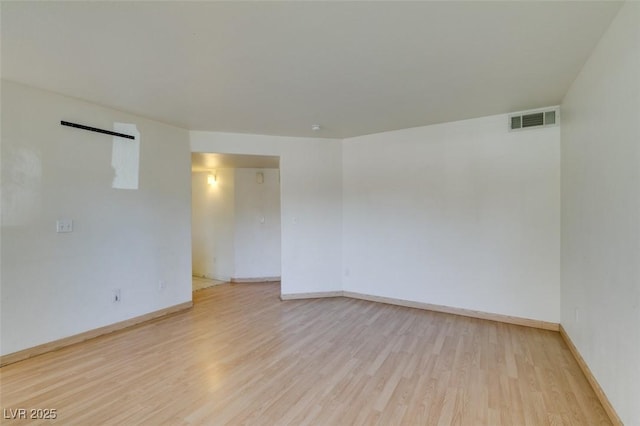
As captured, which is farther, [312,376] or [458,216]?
[458,216]

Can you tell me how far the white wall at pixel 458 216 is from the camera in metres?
3.24

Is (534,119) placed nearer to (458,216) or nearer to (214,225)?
(458,216)

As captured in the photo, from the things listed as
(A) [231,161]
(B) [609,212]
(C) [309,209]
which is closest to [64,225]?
(A) [231,161]

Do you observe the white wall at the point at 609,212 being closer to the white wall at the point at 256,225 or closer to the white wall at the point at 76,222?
the white wall at the point at 76,222

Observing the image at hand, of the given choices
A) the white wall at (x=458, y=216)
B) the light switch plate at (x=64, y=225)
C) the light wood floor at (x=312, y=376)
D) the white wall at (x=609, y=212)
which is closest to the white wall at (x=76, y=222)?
the light switch plate at (x=64, y=225)

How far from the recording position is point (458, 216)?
Result: 3723mm

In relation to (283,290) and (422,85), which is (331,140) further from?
(283,290)

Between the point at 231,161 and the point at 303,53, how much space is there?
3199mm

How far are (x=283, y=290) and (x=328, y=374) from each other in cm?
220

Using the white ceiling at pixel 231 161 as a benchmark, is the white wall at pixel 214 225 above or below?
below

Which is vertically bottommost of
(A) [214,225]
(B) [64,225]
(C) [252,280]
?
(C) [252,280]

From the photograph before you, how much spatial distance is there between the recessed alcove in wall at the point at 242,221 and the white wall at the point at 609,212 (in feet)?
14.7

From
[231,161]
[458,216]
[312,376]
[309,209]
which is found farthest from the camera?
[231,161]

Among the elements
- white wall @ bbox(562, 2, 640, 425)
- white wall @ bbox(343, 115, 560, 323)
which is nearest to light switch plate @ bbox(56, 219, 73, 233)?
white wall @ bbox(343, 115, 560, 323)
